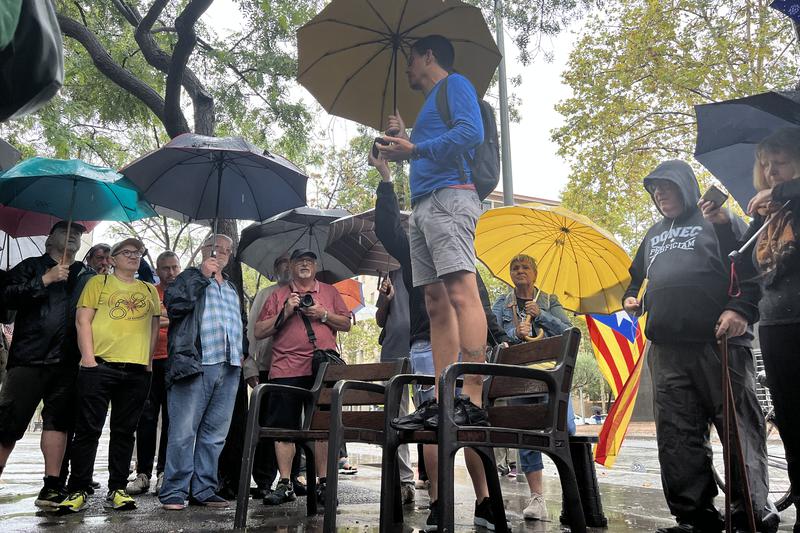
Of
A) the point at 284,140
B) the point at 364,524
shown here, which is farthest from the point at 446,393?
the point at 284,140

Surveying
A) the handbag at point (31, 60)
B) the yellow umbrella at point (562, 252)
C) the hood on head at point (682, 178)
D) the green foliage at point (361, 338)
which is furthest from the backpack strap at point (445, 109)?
the green foliage at point (361, 338)

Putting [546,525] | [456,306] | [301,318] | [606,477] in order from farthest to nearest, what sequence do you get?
[606,477] → [301,318] → [546,525] → [456,306]

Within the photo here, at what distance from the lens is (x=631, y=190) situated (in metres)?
16.8

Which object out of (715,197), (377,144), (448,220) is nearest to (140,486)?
(377,144)

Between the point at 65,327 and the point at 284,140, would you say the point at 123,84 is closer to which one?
the point at 284,140

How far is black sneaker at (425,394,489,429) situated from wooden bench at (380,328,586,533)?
5 centimetres

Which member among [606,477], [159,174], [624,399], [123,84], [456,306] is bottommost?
[606,477]

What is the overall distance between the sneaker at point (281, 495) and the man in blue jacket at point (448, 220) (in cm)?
250

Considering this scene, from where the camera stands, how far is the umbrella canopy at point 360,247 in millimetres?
7998

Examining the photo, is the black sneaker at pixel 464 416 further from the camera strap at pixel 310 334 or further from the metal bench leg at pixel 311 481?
the camera strap at pixel 310 334

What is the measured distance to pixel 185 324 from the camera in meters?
6.02

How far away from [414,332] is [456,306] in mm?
2105

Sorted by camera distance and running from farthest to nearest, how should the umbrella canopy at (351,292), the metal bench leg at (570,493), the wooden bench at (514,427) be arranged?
the umbrella canopy at (351,292) < the metal bench leg at (570,493) < the wooden bench at (514,427)

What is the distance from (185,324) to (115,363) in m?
0.61
